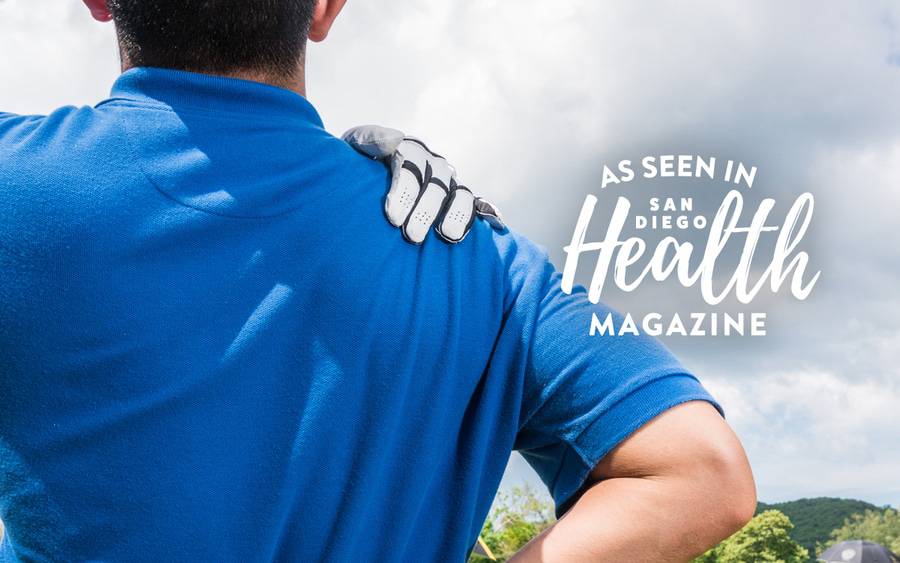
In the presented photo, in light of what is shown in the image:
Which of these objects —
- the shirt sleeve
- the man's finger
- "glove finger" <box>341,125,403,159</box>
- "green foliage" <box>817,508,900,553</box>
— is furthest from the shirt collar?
"green foliage" <box>817,508,900,553</box>

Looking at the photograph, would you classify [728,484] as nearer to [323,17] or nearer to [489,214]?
[489,214]

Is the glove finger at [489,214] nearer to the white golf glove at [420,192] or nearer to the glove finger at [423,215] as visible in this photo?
the white golf glove at [420,192]

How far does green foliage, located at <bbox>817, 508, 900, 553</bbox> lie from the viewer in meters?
58.7

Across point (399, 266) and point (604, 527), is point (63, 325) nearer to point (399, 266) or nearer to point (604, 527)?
point (399, 266)

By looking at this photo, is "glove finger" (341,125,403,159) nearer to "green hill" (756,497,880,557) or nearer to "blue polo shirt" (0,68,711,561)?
"blue polo shirt" (0,68,711,561)

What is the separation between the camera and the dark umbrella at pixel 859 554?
127 feet

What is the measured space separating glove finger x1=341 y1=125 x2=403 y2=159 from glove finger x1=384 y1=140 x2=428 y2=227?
16mm

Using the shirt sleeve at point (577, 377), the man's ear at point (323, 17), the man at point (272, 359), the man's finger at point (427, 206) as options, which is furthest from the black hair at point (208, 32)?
the shirt sleeve at point (577, 377)

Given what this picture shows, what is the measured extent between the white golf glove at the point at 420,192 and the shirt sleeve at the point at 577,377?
6.3 inches

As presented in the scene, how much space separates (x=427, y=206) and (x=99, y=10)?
2.71 ft

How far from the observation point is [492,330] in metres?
1.89

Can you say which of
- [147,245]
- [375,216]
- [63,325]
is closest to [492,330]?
[375,216]

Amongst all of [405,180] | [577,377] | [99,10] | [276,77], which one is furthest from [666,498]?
[99,10]

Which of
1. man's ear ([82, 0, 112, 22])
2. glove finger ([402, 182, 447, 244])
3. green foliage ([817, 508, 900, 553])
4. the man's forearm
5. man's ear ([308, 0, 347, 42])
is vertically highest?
green foliage ([817, 508, 900, 553])
